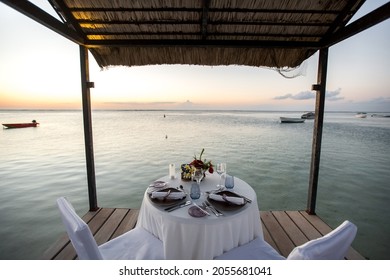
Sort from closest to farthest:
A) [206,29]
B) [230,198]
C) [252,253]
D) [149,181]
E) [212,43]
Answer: [252,253]
[230,198]
[206,29]
[212,43]
[149,181]

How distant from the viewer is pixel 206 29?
7.37ft

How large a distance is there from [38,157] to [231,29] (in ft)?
28.7

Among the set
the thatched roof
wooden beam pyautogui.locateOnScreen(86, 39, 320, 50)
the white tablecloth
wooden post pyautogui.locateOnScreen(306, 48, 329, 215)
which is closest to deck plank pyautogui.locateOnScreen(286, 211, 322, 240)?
wooden post pyautogui.locateOnScreen(306, 48, 329, 215)

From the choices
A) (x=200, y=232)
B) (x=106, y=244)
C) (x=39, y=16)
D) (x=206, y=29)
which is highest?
(x=206, y=29)

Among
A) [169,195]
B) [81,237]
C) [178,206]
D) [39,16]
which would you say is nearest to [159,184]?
[169,195]

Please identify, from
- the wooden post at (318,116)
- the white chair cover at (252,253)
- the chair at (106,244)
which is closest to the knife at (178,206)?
the chair at (106,244)

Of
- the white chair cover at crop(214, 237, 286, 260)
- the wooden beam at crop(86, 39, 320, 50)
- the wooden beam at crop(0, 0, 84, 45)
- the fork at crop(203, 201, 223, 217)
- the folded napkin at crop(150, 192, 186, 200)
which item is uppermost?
the wooden beam at crop(86, 39, 320, 50)

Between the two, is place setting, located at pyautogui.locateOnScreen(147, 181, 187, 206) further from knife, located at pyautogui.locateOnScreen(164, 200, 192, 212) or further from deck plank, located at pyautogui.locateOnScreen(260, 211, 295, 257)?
deck plank, located at pyautogui.locateOnScreen(260, 211, 295, 257)

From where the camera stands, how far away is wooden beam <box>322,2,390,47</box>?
1.53 meters

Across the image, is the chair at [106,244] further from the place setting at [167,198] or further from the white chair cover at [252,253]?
the white chair cover at [252,253]

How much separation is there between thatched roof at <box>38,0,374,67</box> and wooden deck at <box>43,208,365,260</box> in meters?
2.20

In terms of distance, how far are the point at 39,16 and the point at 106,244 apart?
197 cm

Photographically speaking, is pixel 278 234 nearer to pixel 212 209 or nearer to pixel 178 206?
pixel 212 209

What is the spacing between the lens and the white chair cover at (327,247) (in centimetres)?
92
